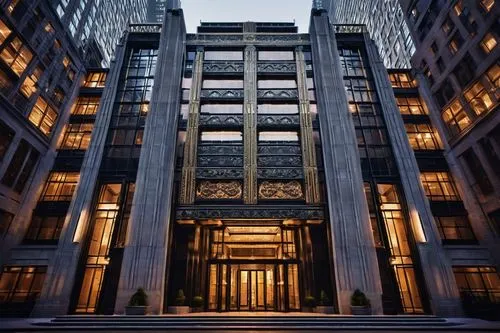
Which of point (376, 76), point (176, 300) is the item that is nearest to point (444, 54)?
point (376, 76)

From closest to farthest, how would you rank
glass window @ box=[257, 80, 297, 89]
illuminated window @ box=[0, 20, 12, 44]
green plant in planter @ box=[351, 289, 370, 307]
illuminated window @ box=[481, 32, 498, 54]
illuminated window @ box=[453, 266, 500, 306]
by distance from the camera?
green plant in planter @ box=[351, 289, 370, 307] → illuminated window @ box=[453, 266, 500, 306] → illuminated window @ box=[0, 20, 12, 44] → illuminated window @ box=[481, 32, 498, 54] → glass window @ box=[257, 80, 297, 89]

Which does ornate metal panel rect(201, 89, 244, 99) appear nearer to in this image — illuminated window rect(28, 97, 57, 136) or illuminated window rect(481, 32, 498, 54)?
illuminated window rect(28, 97, 57, 136)

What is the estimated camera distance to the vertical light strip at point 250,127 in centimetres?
2075

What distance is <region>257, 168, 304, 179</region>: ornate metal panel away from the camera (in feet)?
69.7

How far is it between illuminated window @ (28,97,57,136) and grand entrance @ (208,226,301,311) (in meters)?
17.7

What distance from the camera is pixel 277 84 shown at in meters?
25.7

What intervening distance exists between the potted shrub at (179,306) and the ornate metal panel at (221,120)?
13.4m

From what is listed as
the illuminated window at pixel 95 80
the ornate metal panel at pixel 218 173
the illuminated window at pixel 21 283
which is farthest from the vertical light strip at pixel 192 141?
the illuminated window at pixel 21 283

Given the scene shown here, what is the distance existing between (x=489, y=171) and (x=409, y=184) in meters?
5.55

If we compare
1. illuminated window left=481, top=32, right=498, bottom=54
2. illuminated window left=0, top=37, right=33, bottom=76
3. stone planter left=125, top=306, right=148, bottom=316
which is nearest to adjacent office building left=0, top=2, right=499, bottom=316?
stone planter left=125, top=306, right=148, bottom=316

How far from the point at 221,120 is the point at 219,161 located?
13.1 feet

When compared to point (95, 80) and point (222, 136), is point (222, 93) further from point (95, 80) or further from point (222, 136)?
point (95, 80)

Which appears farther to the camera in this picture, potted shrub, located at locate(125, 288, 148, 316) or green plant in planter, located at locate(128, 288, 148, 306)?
green plant in planter, located at locate(128, 288, 148, 306)

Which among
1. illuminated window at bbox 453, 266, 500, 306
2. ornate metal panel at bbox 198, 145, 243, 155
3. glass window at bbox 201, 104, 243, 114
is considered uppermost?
glass window at bbox 201, 104, 243, 114
